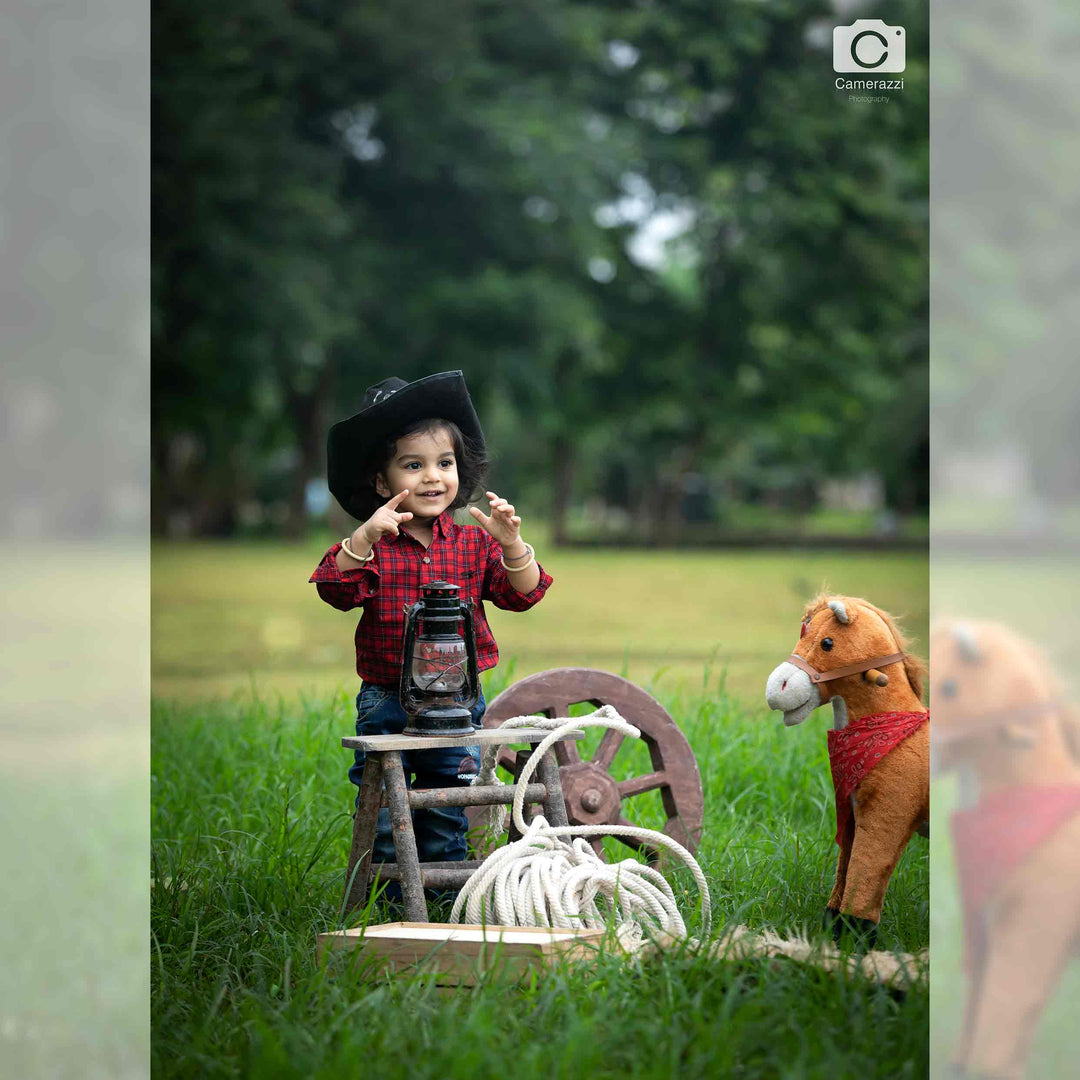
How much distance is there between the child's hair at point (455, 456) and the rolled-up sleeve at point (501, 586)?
0.14 m

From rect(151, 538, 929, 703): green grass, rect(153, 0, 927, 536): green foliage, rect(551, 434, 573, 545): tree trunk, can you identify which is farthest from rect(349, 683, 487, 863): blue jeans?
rect(551, 434, 573, 545): tree trunk

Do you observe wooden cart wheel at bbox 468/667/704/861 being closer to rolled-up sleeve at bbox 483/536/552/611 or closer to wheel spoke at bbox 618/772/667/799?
wheel spoke at bbox 618/772/667/799

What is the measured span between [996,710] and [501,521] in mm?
1097

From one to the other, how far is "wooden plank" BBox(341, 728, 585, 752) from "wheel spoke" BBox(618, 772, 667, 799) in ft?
1.74

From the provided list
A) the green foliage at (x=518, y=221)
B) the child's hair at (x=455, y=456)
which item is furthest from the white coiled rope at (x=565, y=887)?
the green foliage at (x=518, y=221)

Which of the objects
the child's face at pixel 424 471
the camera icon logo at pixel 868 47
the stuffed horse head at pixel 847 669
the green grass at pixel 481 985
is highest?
the camera icon logo at pixel 868 47

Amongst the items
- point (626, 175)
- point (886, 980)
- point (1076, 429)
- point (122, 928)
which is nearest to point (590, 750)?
point (886, 980)

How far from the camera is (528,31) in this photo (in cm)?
1318

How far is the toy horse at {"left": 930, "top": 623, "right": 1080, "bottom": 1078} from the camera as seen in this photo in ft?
5.44

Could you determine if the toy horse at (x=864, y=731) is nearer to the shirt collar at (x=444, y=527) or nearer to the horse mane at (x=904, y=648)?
the horse mane at (x=904, y=648)

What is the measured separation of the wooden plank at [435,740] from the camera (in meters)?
2.36

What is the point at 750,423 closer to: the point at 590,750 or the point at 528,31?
the point at 528,31

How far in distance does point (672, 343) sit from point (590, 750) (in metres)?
11.4

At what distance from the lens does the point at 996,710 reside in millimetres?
1749
